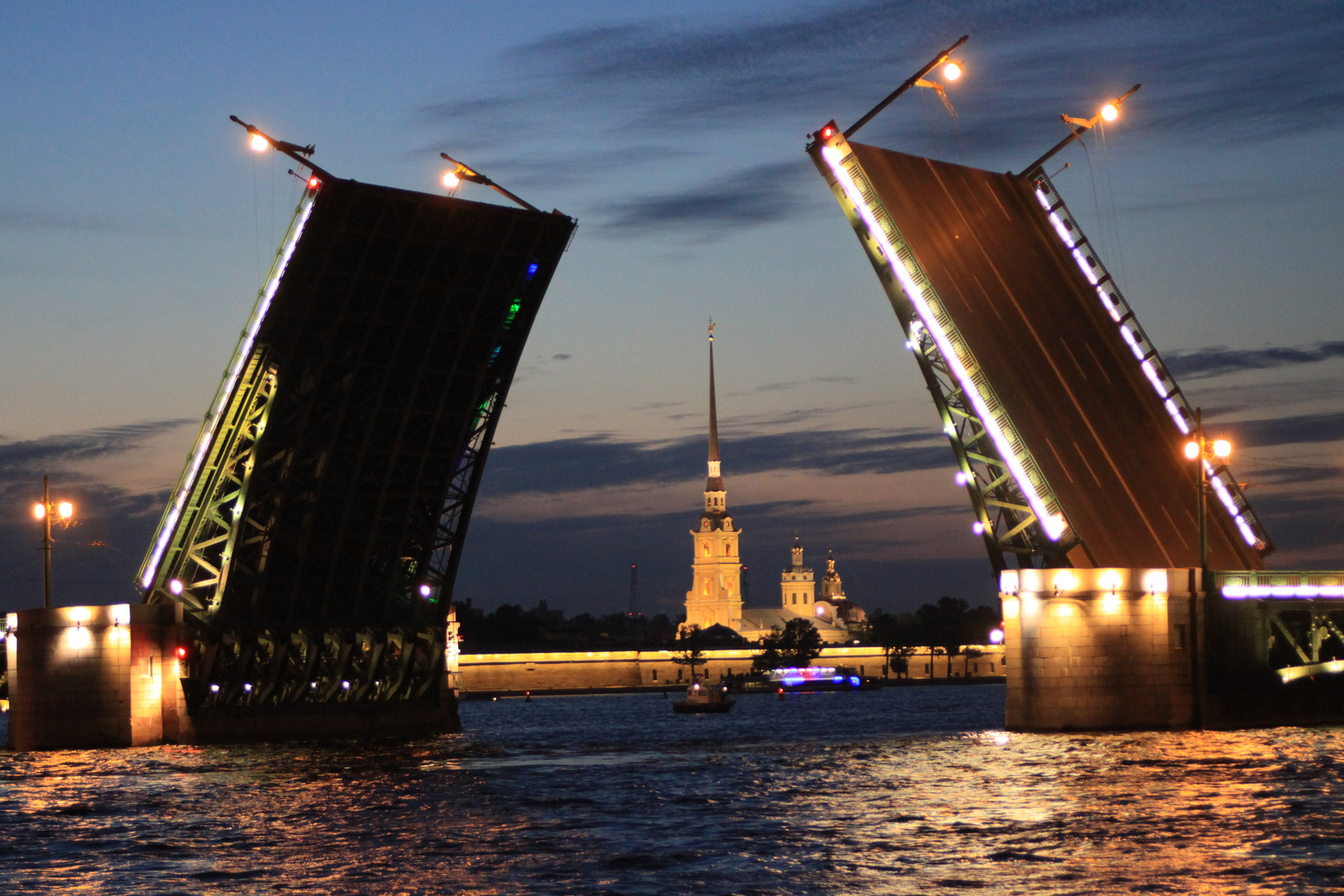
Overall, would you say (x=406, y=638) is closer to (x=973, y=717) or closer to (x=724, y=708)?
(x=973, y=717)

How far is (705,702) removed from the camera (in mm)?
111688

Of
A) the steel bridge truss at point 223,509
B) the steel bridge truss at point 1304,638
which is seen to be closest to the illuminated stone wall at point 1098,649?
the steel bridge truss at point 1304,638

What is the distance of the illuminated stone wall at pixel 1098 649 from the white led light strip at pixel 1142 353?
7.54 metres

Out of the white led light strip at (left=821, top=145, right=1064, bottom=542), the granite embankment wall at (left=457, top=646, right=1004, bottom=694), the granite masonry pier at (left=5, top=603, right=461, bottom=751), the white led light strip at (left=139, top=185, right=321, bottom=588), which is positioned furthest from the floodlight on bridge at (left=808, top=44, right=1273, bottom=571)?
the granite embankment wall at (left=457, top=646, right=1004, bottom=694)

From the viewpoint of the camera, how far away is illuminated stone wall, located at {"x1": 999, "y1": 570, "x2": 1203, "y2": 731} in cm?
4666

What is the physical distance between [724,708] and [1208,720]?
2566 inches

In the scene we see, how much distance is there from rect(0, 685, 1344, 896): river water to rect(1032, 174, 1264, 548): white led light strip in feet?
24.6

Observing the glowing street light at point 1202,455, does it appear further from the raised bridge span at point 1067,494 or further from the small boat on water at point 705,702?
the small boat on water at point 705,702

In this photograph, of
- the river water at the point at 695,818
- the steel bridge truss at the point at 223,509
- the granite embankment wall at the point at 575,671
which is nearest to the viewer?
the river water at the point at 695,818

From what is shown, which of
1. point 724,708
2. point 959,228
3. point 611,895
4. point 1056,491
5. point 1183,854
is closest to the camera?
point 611,895

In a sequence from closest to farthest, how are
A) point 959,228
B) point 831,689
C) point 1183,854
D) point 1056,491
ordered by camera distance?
point 1183,854 < point 1056,491 < point 959,228 < point 831,689

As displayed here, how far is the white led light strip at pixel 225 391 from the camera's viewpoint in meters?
44.6

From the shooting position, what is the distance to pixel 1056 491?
46750mm

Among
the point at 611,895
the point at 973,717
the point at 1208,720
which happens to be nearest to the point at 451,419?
the point at 1208,720
